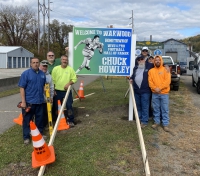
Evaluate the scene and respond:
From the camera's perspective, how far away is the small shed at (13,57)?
37000mm

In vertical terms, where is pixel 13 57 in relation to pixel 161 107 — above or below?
above

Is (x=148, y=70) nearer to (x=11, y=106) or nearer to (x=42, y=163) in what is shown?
(x=42, y=163)

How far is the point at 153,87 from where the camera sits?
20.0 feet

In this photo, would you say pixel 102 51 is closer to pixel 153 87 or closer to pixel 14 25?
pixel 153 87

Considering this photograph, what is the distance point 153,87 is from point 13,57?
120 feet

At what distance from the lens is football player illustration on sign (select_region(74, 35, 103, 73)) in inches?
280

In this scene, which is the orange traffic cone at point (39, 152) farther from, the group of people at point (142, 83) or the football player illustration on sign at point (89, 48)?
the football player illustration on sign at point (89, 48)

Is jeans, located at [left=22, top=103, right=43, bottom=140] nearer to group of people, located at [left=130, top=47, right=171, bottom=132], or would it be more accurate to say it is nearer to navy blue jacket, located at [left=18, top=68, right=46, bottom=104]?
navy blue jacket, located at [left=18, top=68, right=46, bottom=104]

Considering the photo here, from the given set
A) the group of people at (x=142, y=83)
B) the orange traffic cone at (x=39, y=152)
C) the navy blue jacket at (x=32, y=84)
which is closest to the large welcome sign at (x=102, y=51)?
the group of people at (x=142, y=83)

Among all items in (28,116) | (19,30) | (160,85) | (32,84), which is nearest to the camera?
(32,84)

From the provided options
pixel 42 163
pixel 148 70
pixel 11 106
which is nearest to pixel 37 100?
pixel 42 163

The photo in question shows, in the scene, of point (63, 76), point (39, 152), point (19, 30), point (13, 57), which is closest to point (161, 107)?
point (63, 76)

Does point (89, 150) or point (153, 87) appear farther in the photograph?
point (153, 87)

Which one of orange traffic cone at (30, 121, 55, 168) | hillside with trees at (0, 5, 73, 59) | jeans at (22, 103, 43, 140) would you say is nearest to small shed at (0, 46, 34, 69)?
hillside with trees at (0, 5, 73, 59)
